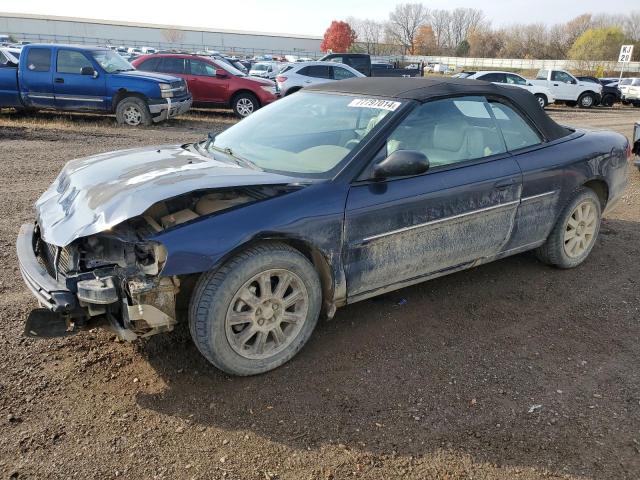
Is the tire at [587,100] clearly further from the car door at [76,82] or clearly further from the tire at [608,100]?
the car door at [76,82]

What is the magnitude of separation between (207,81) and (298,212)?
12.2 meters

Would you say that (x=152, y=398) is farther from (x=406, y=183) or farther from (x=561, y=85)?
(x=561, y=85)

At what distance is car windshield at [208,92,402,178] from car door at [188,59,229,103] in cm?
1047

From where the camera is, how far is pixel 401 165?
3061mm

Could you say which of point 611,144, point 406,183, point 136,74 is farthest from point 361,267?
point 136,74

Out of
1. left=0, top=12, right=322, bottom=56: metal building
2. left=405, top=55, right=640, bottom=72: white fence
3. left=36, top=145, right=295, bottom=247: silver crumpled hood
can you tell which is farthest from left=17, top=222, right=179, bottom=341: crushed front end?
left=0, top=12, right=322, bottom=56: metal building

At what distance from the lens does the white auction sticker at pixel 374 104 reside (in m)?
3.46

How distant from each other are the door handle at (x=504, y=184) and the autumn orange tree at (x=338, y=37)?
3729 inches

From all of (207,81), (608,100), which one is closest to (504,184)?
(207,81)

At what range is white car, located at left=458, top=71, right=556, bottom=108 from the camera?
2019 cm

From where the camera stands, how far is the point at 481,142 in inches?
149

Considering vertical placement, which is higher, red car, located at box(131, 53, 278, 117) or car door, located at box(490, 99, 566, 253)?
red car, located at box(131, 53, 278, 117)

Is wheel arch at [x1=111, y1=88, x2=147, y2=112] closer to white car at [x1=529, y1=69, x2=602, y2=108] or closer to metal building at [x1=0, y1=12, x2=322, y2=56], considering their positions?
white car at [x1=529, y1=69, x2=602, y2=108]

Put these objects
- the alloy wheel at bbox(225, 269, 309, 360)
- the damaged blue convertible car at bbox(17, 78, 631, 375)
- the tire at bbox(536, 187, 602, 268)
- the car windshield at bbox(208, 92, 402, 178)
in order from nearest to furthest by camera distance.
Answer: the damaged blue convertible car at bbox(17, 78, 631, 375) < the alloy wheel at bbox(225, 269, 309, 360) < the car windshield at bbox(208, 92, 402, 178) < the tire at bbox(536, 187, 602, 268)
